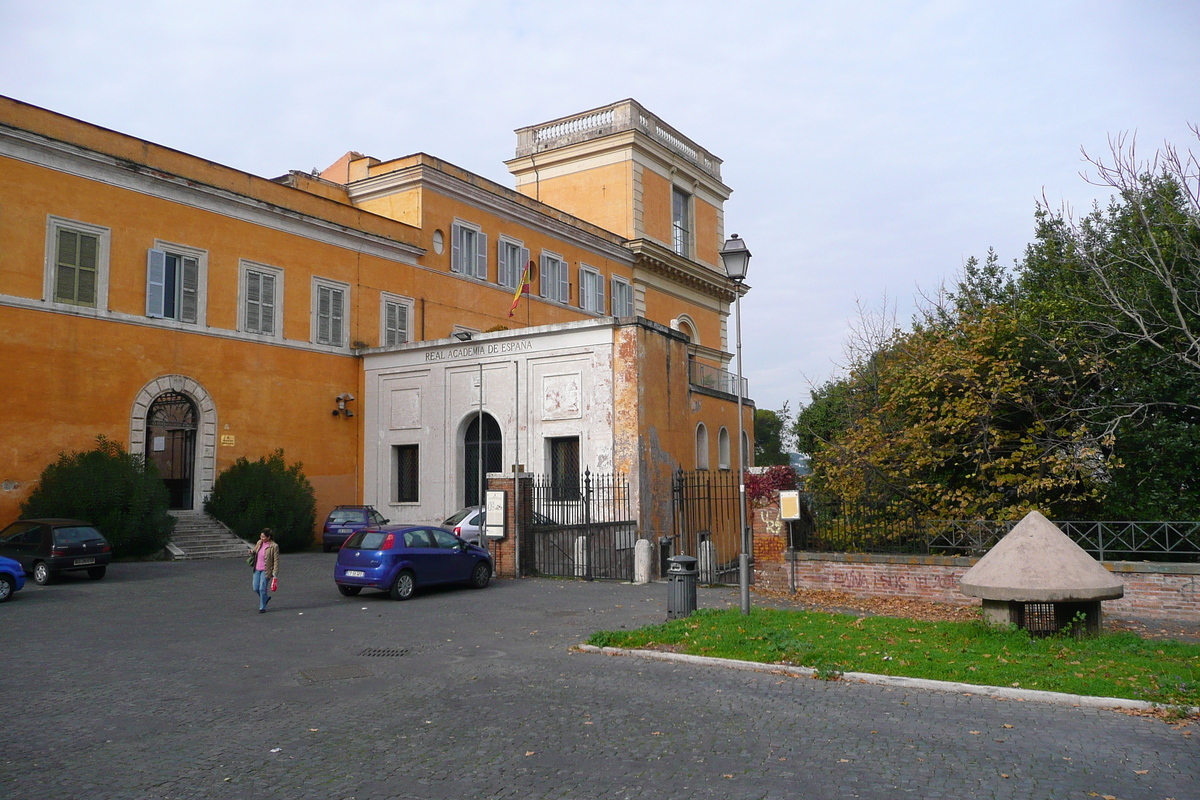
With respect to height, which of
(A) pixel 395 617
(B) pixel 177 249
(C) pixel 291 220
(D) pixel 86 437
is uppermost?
(C) pixel 291 220

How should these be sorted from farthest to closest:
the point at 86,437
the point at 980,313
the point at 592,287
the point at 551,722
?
the point at 592,287
the point at 86,437
the point at 980,313
the point at 551,722

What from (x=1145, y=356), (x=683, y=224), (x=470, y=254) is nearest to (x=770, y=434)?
(x=683, y=224)

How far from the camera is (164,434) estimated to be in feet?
81.6

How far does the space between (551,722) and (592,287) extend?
32.4m

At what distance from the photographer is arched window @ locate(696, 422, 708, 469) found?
28609 mm

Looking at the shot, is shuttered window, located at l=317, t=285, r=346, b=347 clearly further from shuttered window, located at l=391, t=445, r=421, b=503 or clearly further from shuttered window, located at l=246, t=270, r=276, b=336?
shuttered window, located at l=391, t=445, r=421, b=503

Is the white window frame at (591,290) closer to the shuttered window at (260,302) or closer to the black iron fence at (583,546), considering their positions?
the shuttered window at (260,302)

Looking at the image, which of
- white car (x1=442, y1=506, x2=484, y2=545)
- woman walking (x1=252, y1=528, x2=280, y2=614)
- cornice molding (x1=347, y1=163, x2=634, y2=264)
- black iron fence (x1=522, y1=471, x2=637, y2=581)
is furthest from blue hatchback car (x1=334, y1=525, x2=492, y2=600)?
cornice molding (x1=347, y1=163, x2=634, y2=264)

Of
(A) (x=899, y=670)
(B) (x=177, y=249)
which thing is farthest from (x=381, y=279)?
(A) (x=899, y=670)

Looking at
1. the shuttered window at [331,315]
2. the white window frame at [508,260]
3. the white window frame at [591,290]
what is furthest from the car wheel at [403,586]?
the white window frame at [591,290]

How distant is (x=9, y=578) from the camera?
1453 cm

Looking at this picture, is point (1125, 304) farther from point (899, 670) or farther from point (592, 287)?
point (592, 287)

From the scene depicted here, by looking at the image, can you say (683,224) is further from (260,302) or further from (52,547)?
(52,547)

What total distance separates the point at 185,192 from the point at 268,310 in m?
4.05
